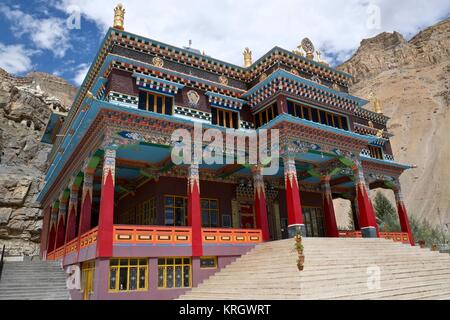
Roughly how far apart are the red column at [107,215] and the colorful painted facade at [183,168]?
5 centimetres

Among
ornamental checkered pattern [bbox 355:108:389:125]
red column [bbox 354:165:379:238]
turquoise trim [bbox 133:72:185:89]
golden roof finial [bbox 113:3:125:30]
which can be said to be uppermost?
golden roof finial [bbox 113:3:125:30]

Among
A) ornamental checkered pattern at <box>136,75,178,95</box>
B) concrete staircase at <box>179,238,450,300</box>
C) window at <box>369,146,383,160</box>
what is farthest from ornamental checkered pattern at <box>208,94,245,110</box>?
window at <box>369,146,383,160</box>

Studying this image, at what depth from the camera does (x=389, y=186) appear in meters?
28.3

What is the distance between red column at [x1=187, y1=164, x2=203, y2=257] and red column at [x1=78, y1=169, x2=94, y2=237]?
17.0 feet

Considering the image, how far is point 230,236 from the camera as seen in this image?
1720 centimetres

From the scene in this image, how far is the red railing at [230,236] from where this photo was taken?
1655 cm

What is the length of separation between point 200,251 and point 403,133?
3042 inches

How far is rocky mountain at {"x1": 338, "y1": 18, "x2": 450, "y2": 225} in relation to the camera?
62.4m

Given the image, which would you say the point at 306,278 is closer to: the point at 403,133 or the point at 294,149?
the point at 294,149

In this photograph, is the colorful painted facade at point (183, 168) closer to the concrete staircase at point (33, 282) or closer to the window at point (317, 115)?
the window at point (317, 115)

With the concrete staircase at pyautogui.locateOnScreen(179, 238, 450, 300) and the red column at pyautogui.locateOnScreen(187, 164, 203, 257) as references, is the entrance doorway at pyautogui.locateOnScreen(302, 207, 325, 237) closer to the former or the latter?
the concrete staircase at pyautogui.locateOnScreen(179, 238, 450, 300)

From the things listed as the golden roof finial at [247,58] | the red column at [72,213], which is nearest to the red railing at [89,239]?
the red column at [72,213]
